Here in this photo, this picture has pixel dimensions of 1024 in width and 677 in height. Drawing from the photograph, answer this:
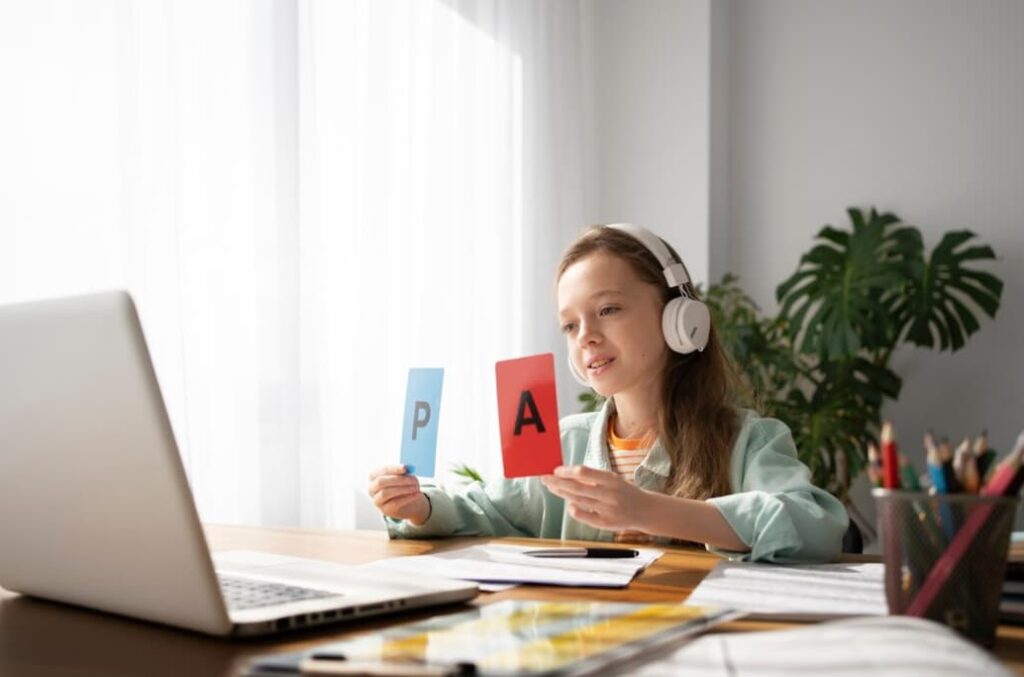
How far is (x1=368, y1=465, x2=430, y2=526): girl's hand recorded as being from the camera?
5.04ft

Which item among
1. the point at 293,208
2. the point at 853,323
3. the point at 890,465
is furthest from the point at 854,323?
the point at 890,465

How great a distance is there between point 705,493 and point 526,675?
1068 millimetres

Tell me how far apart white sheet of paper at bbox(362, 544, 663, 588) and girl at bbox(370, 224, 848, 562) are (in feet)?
0.61

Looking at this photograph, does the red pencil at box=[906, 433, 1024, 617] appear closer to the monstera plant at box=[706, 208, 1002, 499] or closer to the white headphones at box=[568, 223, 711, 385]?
the white headphones at box=[568, 223, 711, 385]

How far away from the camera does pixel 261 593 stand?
0.94 m

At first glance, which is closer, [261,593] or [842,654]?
[842,654]

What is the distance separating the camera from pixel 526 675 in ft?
2.02

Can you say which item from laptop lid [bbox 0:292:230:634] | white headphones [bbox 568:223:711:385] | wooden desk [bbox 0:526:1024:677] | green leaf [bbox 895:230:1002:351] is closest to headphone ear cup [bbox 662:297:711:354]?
white headphones [bbox 568:223:711:385]

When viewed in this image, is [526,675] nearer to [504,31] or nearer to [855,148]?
[504,31]

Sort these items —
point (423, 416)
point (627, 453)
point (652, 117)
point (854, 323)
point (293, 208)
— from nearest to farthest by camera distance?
1. point (423, 416)
2. point (627, 453)
3. point (293, 208)
4. point (854, 323)
5. point (652, 117)

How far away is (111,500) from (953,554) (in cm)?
63

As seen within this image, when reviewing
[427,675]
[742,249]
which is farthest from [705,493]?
[742,249]

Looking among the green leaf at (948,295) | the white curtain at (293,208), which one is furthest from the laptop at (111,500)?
the green leaf at (948,295)

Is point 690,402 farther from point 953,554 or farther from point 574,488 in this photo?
point 953,554
